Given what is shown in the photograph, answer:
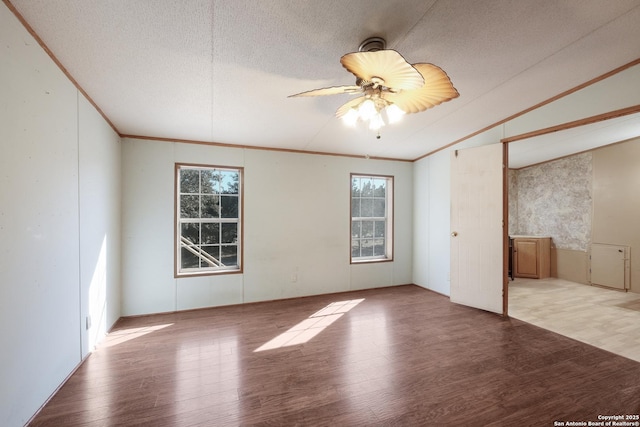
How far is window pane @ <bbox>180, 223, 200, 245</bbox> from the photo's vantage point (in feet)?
12.4

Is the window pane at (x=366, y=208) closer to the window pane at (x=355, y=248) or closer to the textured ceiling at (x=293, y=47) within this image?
the window pane at (x=355, y=248)

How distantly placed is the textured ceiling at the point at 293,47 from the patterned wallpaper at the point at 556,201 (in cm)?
378

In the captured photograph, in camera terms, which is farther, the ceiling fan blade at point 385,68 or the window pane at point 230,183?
the window pane at point 230,183

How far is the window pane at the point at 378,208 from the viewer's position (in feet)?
16.2

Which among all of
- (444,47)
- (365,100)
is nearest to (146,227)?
(365,100)

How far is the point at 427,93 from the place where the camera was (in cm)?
171

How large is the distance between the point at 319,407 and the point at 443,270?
331cm

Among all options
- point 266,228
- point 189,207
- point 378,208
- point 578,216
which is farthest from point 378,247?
point 578,216

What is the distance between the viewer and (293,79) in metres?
2.23

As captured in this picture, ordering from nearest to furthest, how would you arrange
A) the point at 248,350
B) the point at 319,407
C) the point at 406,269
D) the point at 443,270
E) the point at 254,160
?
1. the point at 319,407
2. the point at 248,350
3. the point at 254,160
4. the point at 443,270
5. the point at 406,269

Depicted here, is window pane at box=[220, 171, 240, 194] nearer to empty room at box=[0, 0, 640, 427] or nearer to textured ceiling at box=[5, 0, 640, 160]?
empty room at box=[0, 0, 640, 427]

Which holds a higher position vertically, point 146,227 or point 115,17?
point 115,17

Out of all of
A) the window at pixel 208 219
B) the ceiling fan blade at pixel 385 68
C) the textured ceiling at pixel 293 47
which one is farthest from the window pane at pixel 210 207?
the ceiling fan blade at pixel 385 68

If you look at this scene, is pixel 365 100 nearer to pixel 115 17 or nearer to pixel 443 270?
pixel 115 17
